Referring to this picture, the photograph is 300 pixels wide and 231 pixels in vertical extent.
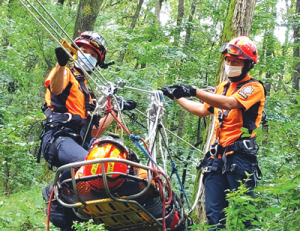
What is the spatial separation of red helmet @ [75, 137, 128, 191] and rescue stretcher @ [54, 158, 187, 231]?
1.5 inches

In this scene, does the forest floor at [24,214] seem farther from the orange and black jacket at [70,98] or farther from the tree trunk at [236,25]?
the tree trunk at [236,25]

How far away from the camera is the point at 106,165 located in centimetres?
281

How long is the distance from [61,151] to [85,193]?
2.07 feet

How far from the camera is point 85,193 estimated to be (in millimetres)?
2848

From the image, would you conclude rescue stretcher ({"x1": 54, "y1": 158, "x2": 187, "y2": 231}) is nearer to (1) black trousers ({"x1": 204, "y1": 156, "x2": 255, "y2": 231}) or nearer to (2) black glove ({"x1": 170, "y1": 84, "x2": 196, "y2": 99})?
(1) black trousers ({"x1": 204, "y1": 156, "x2": 255, "y2": 231})

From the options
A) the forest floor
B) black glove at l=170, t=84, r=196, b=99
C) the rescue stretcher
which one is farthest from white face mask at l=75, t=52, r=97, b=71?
the forest floor

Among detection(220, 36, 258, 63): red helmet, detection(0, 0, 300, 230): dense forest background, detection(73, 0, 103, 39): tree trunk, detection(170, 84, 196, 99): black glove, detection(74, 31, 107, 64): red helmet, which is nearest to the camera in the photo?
detection(170, 84, 196, 99): black glove

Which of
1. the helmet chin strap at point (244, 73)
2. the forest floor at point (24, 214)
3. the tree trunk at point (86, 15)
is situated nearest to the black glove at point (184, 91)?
the helmet chin strap at point (244, 73)

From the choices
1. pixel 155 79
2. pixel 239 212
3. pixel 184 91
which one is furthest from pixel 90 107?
pixel 155 79

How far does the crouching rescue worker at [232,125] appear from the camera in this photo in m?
3.57

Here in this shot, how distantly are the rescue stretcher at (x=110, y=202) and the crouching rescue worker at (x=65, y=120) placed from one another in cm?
34

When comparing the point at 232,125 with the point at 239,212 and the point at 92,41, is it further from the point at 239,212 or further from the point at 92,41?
the point at 92,41

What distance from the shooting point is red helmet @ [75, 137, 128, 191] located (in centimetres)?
280

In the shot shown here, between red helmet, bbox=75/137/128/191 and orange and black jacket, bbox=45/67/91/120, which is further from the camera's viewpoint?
orange and black jacket, bbox=45/67/91/120
